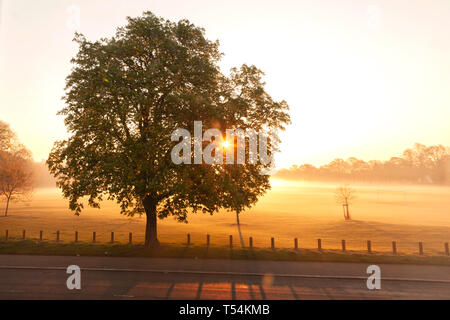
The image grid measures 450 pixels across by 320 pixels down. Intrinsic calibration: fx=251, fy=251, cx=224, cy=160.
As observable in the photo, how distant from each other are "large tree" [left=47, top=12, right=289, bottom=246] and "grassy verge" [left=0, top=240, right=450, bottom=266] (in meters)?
2.94

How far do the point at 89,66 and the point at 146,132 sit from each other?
5.92 meters

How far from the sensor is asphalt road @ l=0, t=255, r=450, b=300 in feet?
37.2

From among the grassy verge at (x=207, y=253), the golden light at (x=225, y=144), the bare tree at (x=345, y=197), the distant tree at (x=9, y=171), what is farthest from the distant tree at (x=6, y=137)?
the bare tree at (x=345, y=197)

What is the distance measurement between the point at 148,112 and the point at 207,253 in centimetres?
1069

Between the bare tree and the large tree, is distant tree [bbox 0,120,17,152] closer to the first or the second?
the large tree

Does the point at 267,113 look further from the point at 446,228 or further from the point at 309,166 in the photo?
the point at 309,166

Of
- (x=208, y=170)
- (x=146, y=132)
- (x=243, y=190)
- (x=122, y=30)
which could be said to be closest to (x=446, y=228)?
(x=243, y=190)

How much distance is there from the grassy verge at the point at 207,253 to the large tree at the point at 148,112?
2.94 metres

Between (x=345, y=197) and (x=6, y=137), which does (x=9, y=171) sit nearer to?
(x=6, y=137)

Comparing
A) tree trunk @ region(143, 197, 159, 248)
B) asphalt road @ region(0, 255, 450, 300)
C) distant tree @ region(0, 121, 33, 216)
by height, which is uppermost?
distant tree @ region(0, 121, 33, 216)

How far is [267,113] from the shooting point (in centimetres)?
1828

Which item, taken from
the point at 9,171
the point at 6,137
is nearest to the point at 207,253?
the point at 9,171

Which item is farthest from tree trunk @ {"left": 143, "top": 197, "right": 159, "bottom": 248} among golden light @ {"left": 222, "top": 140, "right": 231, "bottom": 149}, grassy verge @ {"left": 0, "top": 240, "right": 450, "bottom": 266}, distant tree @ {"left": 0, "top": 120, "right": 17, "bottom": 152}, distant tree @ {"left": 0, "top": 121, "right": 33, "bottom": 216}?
distant tree @ {"left": 0, "top": 120, "right": 17, "bottom": 152}

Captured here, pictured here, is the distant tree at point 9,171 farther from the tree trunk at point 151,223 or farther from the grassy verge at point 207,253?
the tree trunk at point 151,223
